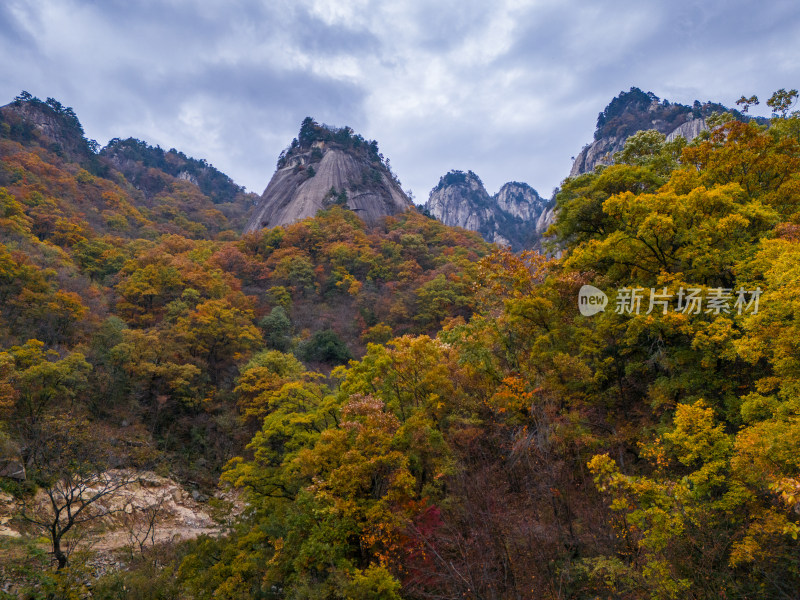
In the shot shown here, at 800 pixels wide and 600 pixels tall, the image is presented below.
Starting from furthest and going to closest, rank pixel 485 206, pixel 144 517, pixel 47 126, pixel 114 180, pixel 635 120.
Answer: pixel 485 206 → pixel 635 120 → pixel 114 180 → pixel 47 126 → pixel 144 517

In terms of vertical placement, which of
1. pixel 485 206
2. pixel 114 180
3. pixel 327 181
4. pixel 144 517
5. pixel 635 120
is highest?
pixel 635 120

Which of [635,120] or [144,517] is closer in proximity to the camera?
[144,517]

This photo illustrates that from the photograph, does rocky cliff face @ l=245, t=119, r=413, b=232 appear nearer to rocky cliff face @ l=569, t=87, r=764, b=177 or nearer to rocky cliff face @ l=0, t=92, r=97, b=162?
rocky cliff face @ l=0, t=92, r=97, b=162

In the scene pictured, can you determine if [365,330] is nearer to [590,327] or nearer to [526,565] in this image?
[590,327]

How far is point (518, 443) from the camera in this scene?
10.6 m

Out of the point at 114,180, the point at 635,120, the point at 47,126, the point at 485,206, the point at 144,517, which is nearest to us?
the point at 144,517

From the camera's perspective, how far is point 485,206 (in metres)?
110

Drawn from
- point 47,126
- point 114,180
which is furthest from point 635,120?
point 47,126

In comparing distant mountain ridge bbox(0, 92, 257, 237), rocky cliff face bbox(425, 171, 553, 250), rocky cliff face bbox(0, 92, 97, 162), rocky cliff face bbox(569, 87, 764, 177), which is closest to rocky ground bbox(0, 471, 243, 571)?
distant mountain ridge bbox(0, 92, 257, 237)

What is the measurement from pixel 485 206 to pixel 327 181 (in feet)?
205

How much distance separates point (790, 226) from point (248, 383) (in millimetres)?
21316

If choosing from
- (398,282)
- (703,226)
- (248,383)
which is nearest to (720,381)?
(703,226)

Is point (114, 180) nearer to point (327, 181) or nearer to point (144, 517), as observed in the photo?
point (327, 181)

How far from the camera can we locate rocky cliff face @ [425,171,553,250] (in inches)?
4109
